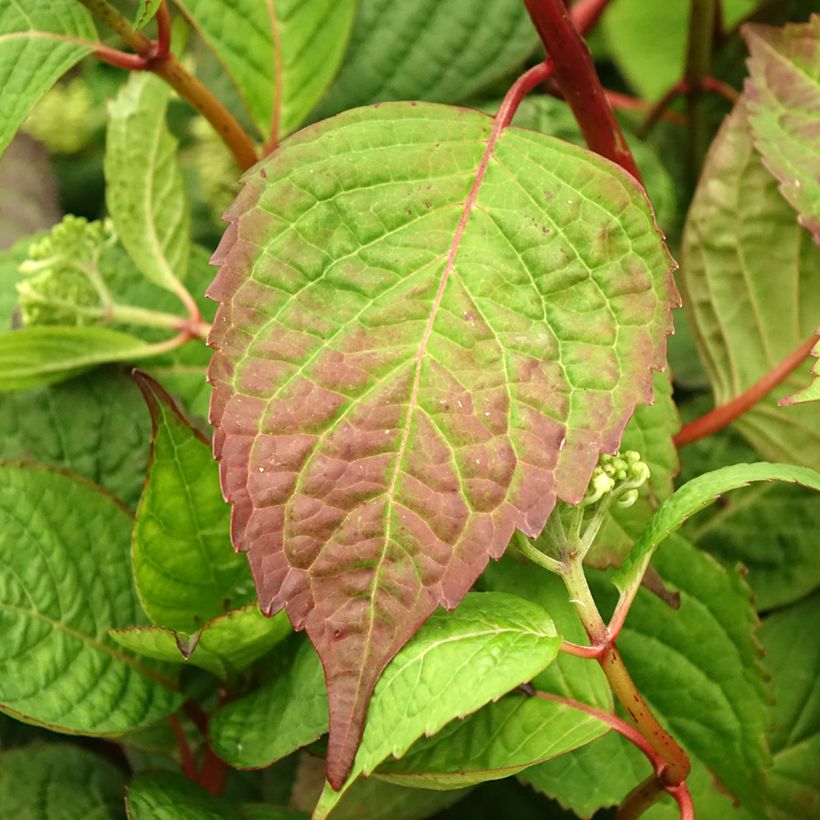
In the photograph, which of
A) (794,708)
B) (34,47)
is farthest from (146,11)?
(794,708)

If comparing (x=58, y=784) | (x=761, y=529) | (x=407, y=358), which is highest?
(x=407, y=358)

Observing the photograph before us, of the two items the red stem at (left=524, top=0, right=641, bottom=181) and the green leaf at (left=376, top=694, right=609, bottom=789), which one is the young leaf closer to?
the green leaf at (left=376, top=694, right=609, bottom=789)

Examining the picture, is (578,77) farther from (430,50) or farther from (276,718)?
(276,718)

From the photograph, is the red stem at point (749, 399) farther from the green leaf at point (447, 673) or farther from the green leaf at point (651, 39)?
the green leaf at point (651, 39)

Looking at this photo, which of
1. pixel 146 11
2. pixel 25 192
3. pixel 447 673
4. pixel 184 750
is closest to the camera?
pixel 447 673

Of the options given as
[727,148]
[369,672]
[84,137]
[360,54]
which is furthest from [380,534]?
[84,137]

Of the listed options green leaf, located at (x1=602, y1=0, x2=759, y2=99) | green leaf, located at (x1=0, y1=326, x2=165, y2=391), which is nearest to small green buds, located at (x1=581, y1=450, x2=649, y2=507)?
green leaf, located at (x1=0, y1=326, x2=165, y2=391)

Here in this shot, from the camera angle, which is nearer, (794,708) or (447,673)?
(447,673)

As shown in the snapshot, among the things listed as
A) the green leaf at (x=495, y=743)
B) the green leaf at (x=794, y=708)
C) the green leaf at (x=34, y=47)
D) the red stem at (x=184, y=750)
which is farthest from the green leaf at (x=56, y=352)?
the green leaf at (x=794, y=708)
